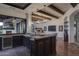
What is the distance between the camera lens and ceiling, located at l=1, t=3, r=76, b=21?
2.47 m

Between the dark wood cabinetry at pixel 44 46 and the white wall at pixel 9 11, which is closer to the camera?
the white wall at pixel 9 11

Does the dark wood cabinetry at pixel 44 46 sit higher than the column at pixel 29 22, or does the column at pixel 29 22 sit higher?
the column at pixel 29 22

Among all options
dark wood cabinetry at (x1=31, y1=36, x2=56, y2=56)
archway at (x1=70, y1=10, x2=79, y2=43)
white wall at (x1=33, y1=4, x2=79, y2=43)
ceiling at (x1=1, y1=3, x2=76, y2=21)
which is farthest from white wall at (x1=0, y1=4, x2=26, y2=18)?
archway at (x1=70, y1=10, x2=79, y2=43)

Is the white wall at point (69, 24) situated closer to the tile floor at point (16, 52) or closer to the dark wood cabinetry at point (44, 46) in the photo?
the dark wood cabinetry at point (44, 46)

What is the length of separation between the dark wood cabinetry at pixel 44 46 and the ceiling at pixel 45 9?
1.45ft

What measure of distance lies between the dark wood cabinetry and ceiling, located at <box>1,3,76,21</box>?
0.44 m

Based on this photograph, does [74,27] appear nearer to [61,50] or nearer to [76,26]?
[76,26]

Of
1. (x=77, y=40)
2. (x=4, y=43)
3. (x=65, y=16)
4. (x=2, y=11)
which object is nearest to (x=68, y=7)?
(x=65, y=16)

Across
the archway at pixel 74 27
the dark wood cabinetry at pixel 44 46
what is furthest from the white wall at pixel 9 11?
the archway at pixel 74 27

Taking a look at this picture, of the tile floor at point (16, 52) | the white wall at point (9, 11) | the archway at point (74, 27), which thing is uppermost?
the white wall at point (9, 11)

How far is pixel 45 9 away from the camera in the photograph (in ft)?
8.21

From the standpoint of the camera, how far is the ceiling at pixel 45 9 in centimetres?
247

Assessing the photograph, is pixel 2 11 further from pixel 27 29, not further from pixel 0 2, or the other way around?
pixel 27 29

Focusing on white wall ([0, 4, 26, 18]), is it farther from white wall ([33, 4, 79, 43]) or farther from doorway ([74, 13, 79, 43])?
doorway ([74, 13, 79, 43])
